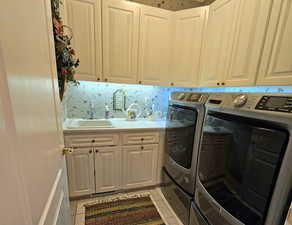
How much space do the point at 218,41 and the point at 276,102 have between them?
118cm

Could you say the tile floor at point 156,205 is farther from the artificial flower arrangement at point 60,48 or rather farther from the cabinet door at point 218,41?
the cabinet door at point 218,41

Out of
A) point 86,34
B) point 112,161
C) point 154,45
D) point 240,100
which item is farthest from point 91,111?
point 240,100

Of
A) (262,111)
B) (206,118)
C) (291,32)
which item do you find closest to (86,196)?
(206,118)

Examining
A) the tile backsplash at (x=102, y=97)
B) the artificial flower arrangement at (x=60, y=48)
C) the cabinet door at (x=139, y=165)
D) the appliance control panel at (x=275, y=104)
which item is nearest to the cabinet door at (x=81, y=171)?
the cabinet door at (x=139, y=165)

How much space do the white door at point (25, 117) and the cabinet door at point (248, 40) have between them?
1.51 m

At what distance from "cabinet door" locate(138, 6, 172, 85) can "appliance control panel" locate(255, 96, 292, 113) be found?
1.40 metres

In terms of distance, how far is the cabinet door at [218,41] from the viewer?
56.1 inches

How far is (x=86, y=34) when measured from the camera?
1644 mm

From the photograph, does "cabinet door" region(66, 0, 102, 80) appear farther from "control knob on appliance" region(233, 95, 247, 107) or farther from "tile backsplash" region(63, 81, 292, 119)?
"control knob on appliance" region(233, 95, 247, 107)

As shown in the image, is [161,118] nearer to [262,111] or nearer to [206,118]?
[206,118]

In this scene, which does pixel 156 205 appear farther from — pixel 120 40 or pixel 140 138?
pixel 120 40

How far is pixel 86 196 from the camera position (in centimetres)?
175

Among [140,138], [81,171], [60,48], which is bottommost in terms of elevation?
[81,171]

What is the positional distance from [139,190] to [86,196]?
682 millimetres
